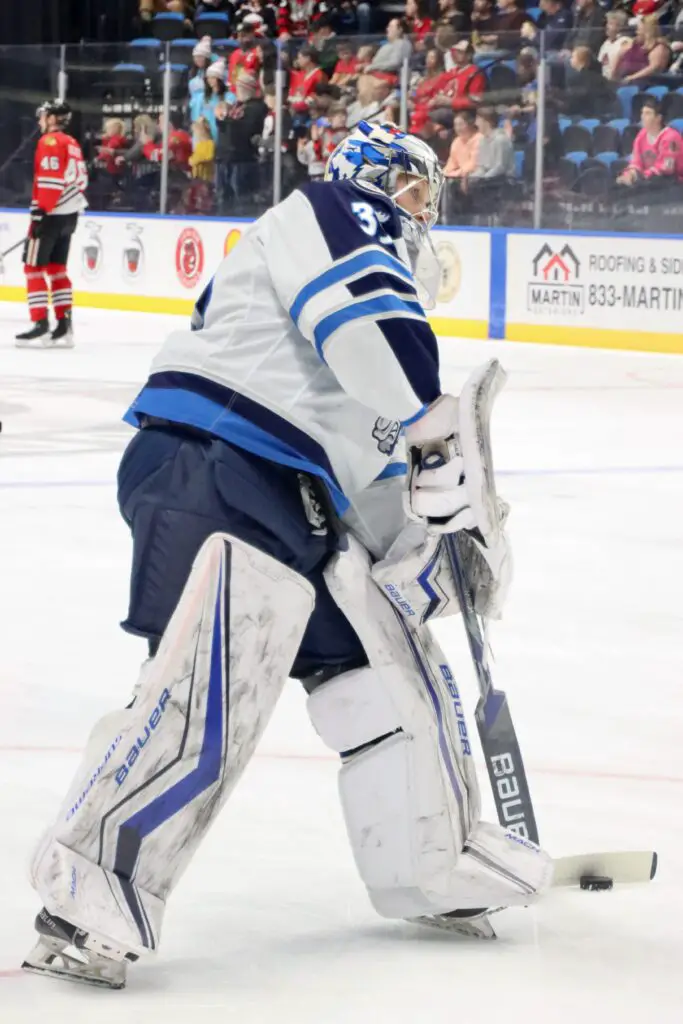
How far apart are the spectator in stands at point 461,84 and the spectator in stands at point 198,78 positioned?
80.4 inches

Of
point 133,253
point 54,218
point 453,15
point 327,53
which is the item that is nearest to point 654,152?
point 327,53

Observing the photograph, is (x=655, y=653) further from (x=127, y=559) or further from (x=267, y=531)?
(x=267, y=531)

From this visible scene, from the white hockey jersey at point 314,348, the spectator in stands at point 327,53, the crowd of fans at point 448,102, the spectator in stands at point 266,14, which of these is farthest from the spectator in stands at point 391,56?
the white hockey jersey at point 314,348

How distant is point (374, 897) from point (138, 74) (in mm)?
11081

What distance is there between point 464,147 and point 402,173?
875cm

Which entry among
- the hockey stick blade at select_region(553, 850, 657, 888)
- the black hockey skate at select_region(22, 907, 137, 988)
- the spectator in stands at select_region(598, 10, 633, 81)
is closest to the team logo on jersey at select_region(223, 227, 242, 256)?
the spectator in stands at select_region(598, 10, 633, 81)

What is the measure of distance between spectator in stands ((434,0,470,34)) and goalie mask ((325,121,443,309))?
1076cm

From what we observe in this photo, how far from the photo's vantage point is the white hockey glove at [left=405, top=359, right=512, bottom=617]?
1.92 metres

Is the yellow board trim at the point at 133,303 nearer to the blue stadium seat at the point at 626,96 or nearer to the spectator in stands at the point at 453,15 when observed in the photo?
the blue stadium seat at the point at 626,96

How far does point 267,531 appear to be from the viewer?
6.33 ft

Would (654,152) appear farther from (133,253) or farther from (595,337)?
(133,253)

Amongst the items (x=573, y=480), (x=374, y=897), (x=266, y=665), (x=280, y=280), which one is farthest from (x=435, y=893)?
(x=573, y=480)

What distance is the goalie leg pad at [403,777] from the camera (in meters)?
2.00

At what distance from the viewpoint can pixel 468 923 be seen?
6.87 ft
